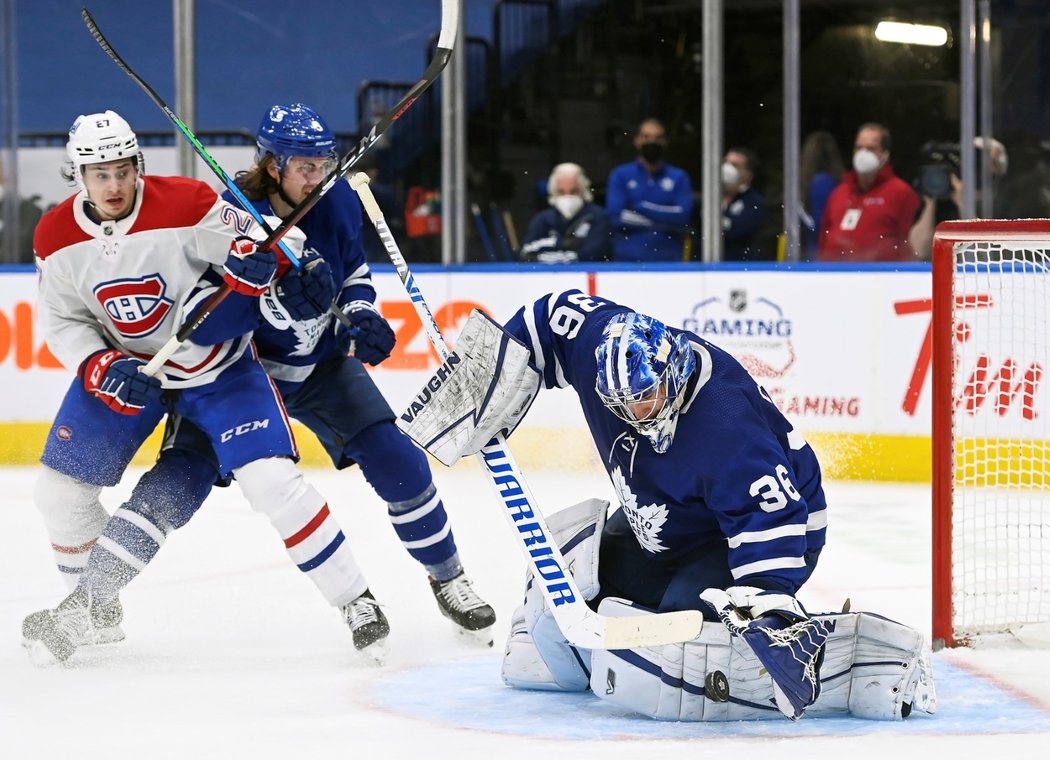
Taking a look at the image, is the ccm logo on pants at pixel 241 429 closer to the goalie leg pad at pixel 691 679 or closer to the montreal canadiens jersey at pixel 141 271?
the montreal canadiens jersey at pixel 141 271

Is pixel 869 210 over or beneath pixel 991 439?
over

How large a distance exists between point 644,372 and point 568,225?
152 inches

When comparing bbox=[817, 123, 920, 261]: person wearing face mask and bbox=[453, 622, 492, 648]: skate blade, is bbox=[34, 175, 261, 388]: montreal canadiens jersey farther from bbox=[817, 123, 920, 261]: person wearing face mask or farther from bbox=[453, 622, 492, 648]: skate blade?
bbox=[817, 123, 920, 261]: person wearing face mask

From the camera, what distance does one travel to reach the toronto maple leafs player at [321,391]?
3059mm

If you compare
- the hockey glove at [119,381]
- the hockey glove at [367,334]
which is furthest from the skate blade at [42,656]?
the hockey glove at [367,334]

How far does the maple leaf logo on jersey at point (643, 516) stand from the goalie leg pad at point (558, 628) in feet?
0.35

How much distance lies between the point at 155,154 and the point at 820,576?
3.75 metres

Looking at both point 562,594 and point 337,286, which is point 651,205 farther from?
point 562,594

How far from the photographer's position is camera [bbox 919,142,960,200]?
5.64m

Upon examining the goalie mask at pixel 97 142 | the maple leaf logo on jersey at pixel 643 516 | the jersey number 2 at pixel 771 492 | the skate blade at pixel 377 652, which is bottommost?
the skate blade at pixel 377 652

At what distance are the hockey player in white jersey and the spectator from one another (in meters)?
3.11

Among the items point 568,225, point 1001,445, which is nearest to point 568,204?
point 568,225

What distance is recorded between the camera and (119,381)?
9.52ft

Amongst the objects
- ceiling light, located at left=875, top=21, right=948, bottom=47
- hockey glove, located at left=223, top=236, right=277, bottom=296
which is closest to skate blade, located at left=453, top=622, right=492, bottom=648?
hockey glove, located at left=223, top=236, right=277, bottom=296
